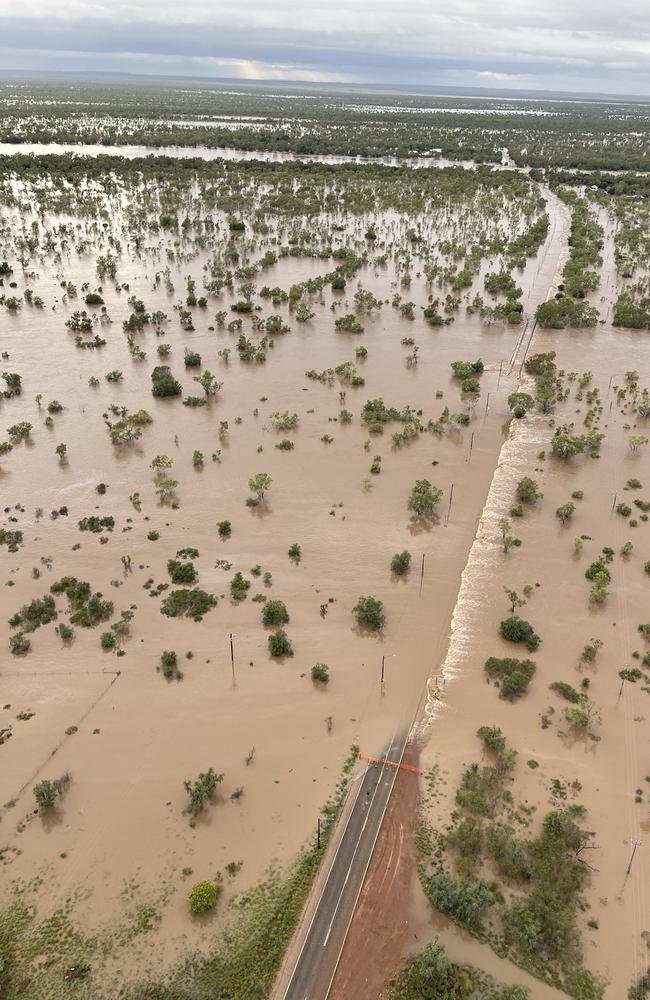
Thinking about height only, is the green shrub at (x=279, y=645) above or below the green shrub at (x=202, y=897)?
above

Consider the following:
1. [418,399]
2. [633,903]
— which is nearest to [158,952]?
[633,903]

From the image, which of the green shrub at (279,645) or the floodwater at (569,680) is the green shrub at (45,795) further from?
the floodwater at (569,680)

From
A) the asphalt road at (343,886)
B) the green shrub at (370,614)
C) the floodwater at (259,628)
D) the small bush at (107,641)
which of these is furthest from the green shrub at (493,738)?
the small bush at (107,641)

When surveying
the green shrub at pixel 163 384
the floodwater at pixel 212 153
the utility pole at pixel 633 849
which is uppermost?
the floodwater at pixel 212 153

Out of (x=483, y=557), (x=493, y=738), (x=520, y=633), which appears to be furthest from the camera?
(x=483, y=557)

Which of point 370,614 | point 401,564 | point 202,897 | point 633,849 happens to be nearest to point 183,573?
point 370,614

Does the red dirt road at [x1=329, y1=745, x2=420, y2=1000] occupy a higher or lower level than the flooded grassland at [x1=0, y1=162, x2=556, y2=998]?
lower

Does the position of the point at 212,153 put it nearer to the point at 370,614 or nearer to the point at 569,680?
the point at 370,614

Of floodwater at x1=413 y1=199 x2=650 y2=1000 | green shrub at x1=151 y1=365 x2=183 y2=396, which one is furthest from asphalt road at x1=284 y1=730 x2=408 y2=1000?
green shrub at x1=151 y1=365 x2=183 y2=396

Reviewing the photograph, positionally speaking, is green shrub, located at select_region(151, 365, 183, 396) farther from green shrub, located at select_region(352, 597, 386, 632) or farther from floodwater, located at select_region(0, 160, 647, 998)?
green shrub, located at select_region(352, 597, 386, 632)
